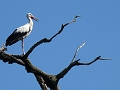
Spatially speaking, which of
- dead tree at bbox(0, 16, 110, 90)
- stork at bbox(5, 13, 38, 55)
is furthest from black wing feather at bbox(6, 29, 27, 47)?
dead tree at bbox(0, 16, 110, 90)

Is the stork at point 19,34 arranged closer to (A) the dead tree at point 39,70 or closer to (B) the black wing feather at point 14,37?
(B) the black wing feather at point 14,37

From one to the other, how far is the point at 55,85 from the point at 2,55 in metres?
1.86

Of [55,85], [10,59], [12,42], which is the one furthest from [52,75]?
[12,42]

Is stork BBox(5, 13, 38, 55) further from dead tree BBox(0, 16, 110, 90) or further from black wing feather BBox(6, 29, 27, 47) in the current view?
dead tree BBox(0, 16, 110, 90)

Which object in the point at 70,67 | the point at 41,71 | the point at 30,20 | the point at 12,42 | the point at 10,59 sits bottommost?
the point at 70,67

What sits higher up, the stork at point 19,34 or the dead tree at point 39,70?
the stork at point 19,34

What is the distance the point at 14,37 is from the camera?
46.9ft

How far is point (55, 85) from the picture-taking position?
10023mm

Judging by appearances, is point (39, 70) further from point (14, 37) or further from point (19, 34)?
point (19, 34)

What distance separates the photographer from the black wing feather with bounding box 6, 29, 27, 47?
13.9 metres

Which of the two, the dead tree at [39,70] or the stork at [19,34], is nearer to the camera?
the dead tree at [39,70]

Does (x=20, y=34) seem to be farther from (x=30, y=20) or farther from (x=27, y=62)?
(x=27, y=62)

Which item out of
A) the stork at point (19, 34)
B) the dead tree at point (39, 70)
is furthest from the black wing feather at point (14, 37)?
the dead tree at point (39, 70)

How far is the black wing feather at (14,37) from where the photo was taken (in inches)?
547
